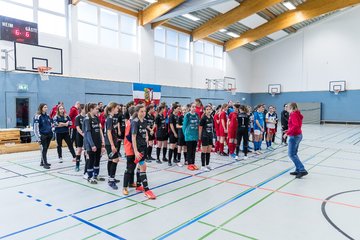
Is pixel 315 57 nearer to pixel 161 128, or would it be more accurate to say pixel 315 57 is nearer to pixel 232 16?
pixel 232 16

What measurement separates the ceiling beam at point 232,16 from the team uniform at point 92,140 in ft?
47.2

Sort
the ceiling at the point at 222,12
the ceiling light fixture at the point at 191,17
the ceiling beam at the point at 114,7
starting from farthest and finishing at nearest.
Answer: the ceiling light fixture at the point at 191,17 < the ceiling at the point at 222,12 < the ceiling beam at the point at 114,7

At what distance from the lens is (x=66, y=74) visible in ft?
43.1

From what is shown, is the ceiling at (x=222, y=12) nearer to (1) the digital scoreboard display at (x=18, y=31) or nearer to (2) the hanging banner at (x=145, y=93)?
(2) the hanging banner at (x=145, y=93)

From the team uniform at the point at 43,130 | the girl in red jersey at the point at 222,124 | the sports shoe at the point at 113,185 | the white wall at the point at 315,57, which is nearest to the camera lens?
the sports shoe at the point at 113,185

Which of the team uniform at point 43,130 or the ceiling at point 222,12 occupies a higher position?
the ceiling at point 222,12

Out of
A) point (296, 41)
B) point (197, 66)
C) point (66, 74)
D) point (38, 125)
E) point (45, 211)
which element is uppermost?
point (296, 41)

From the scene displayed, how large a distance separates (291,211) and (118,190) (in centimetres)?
315

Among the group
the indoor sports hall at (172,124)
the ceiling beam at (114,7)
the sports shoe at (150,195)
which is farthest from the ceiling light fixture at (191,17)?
the sports shoe at (150,195)

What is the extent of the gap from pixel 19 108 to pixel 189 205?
10.1 metres

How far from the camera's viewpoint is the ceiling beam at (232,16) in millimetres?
16422

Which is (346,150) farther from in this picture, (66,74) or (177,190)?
(66,74)

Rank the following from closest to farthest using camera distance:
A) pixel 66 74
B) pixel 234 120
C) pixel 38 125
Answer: pixel 38 125 < pixel 234 120 < pixel 66 74

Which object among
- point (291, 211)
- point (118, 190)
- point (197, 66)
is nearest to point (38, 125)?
point (118, 190)
